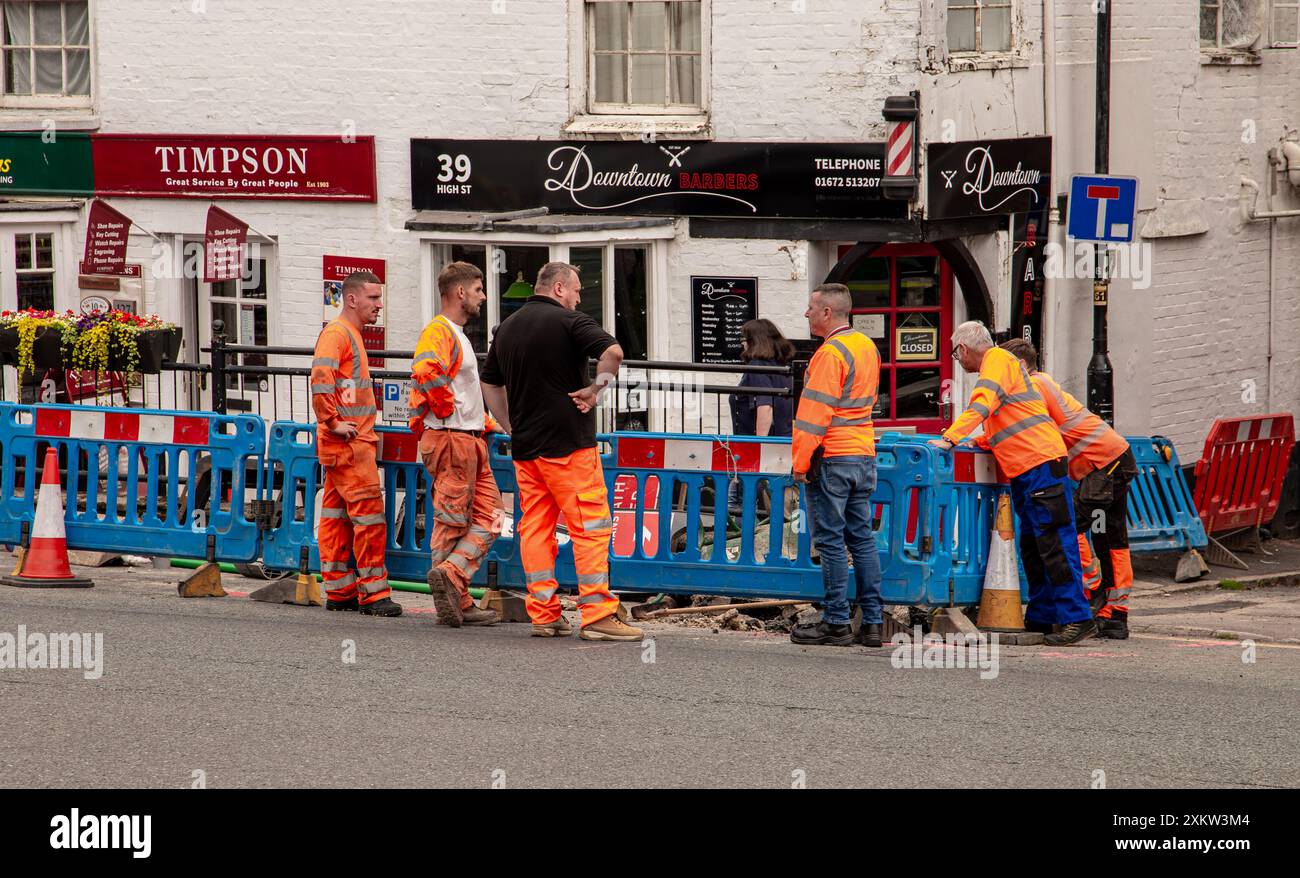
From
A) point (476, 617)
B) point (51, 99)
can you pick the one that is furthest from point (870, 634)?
point (51, 99)

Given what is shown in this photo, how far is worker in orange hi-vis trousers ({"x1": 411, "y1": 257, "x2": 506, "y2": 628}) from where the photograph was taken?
938 centimetres

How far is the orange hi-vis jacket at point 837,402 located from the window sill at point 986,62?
20.3ft

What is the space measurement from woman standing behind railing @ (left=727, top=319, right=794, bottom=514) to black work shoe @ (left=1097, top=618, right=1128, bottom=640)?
2895 mm

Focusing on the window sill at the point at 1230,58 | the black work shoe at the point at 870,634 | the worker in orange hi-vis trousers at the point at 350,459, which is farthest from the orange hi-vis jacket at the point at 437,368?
the window sill at the point at 1230,58

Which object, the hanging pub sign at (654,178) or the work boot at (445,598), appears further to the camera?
the hanging pub sign at (654,178)

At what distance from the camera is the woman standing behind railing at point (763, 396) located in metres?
12.2

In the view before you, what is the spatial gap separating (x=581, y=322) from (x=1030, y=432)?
8.70 ft

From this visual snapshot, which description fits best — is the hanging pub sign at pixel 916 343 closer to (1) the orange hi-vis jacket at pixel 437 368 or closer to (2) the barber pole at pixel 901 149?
(2) the barber pole at pixel 901 149

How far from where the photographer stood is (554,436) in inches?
357

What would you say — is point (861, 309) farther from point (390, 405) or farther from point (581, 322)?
point (581, 322)

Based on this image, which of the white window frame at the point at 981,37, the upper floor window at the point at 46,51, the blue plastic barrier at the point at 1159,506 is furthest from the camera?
the upper floor window at the point at 46,51

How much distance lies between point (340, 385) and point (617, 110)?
20.5 ft

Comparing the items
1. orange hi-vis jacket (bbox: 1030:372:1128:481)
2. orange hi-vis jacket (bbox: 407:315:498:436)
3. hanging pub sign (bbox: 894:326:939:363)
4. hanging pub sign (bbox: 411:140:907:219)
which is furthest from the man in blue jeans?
hanging pub sign (bbox: 894:326:939:363)
